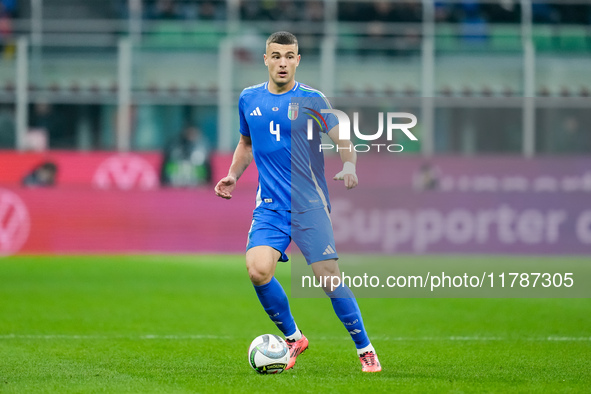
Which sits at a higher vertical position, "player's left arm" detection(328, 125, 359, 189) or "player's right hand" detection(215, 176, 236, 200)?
"player's left arm" detection(328, 125, 359, 189)

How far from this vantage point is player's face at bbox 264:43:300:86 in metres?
6.32

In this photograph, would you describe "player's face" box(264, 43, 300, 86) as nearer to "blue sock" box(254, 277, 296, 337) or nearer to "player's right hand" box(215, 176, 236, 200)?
"player's right hand" box(215, 176, 236, 200)

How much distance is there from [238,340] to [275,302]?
1773 millimetres

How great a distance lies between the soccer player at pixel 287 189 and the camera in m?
6.29

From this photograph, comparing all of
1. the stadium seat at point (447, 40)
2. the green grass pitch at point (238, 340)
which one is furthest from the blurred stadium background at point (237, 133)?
the green grass pitch at point (238, 340)

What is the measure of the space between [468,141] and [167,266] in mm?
6595

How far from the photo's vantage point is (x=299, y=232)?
6.33 m

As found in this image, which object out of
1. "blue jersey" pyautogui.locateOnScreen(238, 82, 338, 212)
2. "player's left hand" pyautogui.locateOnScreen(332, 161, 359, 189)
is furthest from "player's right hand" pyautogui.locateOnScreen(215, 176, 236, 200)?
"player's left hand" pyautogui.locateOnScreen(332, 161, 359, 189)

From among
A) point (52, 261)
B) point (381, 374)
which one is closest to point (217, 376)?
point (381, 374)

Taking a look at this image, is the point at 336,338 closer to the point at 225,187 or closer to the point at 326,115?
the point at 225,187

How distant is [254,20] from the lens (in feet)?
65.7

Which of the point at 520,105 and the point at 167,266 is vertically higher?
the point at 520,105

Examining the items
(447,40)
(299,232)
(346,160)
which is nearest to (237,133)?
(447,40)

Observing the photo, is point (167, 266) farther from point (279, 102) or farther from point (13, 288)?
point (279, 102)
